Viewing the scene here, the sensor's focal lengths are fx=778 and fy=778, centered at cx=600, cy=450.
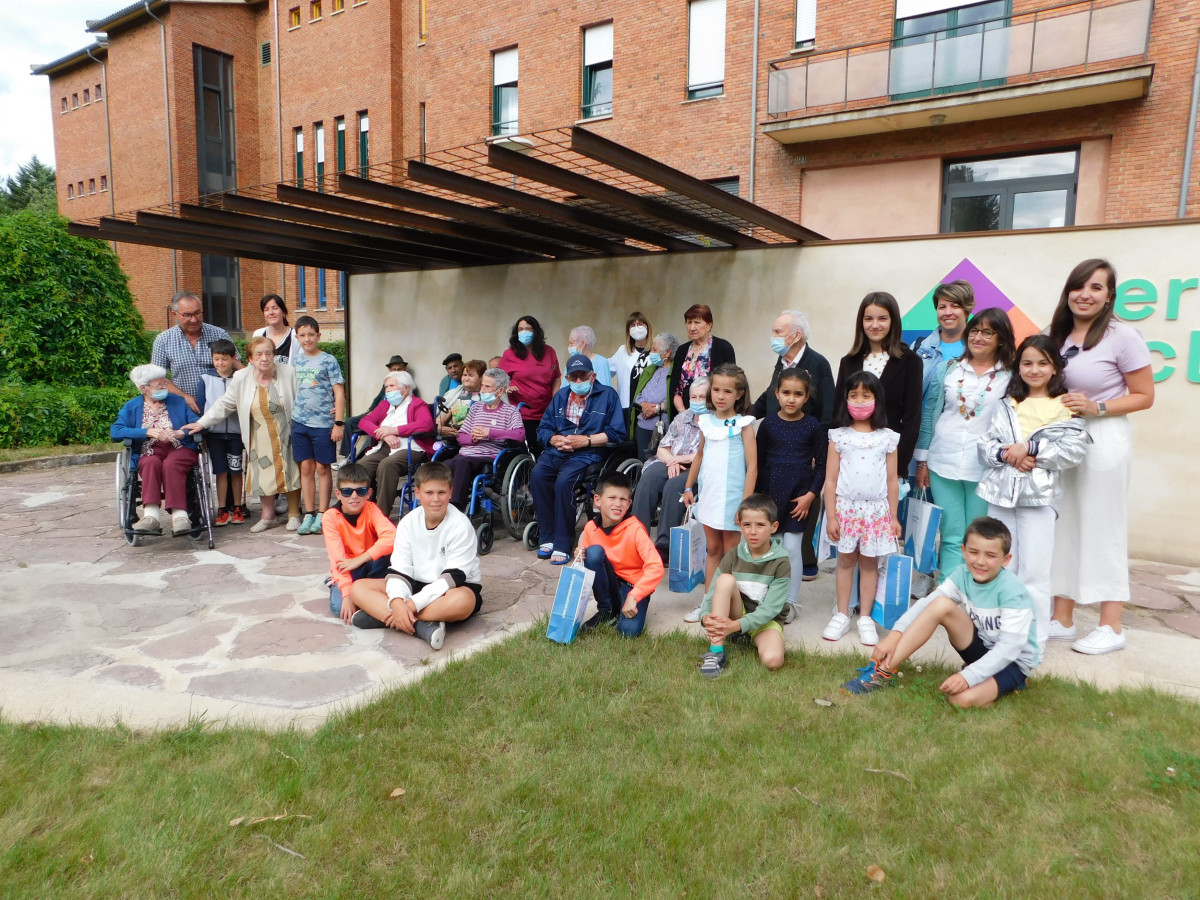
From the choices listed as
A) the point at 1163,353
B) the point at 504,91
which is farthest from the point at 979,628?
the point at 504,91

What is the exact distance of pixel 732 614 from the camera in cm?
402

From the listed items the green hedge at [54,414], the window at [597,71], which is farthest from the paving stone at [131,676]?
the window at [597,71]

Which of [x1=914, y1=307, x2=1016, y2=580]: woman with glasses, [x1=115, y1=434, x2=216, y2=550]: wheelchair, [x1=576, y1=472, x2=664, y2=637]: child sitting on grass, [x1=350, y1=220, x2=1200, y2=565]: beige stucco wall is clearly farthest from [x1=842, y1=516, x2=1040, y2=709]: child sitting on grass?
[x1=115, y1=434, x2=216, y2=550]: wheelchair

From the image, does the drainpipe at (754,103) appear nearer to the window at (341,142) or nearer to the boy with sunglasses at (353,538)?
the boy with sunglasses at (353,538)

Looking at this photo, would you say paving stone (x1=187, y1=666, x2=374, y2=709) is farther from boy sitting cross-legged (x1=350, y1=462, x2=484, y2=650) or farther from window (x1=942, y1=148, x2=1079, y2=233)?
window (x1=942, y1=148, x2=1079, y2=233)

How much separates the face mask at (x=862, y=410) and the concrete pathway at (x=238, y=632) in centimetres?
122

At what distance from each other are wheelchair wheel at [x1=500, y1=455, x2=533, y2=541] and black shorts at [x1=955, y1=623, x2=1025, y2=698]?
3.47m

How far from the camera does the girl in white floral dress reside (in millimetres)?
4164

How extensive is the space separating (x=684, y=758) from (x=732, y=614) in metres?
1.19

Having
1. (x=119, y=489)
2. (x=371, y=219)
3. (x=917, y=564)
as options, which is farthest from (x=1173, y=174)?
(x=119, y=489)

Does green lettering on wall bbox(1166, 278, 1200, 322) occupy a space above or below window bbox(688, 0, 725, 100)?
below

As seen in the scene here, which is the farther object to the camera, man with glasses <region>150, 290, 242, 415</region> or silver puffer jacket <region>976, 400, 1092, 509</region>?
man with glasses <region>150, 290, 242, 415</region>

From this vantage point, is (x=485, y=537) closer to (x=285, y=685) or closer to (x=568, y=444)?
(x=568, y=444)

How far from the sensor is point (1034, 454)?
3.83m
